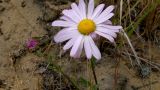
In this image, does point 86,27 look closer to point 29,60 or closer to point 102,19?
point 102,19

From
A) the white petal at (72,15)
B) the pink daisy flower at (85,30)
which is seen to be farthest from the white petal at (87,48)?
the white petal at (72,15)

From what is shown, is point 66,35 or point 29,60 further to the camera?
point 29,60

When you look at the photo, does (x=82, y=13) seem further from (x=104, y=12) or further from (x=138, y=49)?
(x=138, y=49)

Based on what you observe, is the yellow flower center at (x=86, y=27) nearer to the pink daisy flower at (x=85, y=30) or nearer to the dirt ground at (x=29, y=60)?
the pink daisy flower at (x=85, y=30)

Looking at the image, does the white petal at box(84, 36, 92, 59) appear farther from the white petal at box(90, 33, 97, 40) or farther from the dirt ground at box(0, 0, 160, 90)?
the dirt ground at box(0, 0, 160, 90)

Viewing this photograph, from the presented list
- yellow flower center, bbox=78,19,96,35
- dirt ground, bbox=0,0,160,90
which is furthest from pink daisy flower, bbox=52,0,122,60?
dirt ground, bbox=0,0,160,90

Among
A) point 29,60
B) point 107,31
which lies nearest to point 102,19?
point 107,31

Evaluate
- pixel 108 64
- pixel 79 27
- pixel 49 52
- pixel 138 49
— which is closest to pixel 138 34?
pixel 138 49
